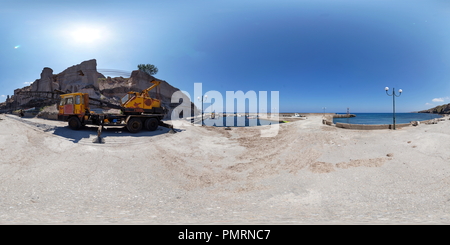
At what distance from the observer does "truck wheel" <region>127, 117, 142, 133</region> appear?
472 inches

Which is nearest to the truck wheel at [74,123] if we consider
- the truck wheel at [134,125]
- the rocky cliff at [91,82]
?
the truck wheel at [134,125]

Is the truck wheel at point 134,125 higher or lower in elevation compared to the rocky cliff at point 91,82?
lower

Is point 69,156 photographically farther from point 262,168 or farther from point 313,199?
point 313,199

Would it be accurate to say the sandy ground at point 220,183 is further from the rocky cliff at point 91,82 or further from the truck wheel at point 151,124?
the rocky cliff at point 91,82

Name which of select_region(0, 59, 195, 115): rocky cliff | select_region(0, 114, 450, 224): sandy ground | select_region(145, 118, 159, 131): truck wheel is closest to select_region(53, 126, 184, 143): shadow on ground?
select_region(0, 114, 450, 224): sandy ground

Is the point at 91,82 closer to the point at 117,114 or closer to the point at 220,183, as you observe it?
the point at 117,114

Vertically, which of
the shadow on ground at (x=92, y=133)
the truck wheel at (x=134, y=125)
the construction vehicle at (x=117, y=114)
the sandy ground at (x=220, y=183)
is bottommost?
the sandy ground at (x=220, y=183)

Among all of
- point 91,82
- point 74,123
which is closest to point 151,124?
point 74,123

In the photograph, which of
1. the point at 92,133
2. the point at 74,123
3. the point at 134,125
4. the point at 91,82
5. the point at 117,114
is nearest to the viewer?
the point at 92,133

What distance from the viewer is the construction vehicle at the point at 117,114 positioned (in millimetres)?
11375

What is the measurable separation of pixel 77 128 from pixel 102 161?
699cm

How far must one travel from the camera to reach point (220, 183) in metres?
6.29

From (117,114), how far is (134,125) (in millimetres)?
1594

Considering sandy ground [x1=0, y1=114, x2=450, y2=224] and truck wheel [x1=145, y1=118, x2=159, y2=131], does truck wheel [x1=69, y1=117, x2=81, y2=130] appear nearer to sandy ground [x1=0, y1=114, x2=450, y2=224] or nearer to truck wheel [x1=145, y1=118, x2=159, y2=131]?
sandy ground [x1=0, y1=114, x2=450, y2=224]
